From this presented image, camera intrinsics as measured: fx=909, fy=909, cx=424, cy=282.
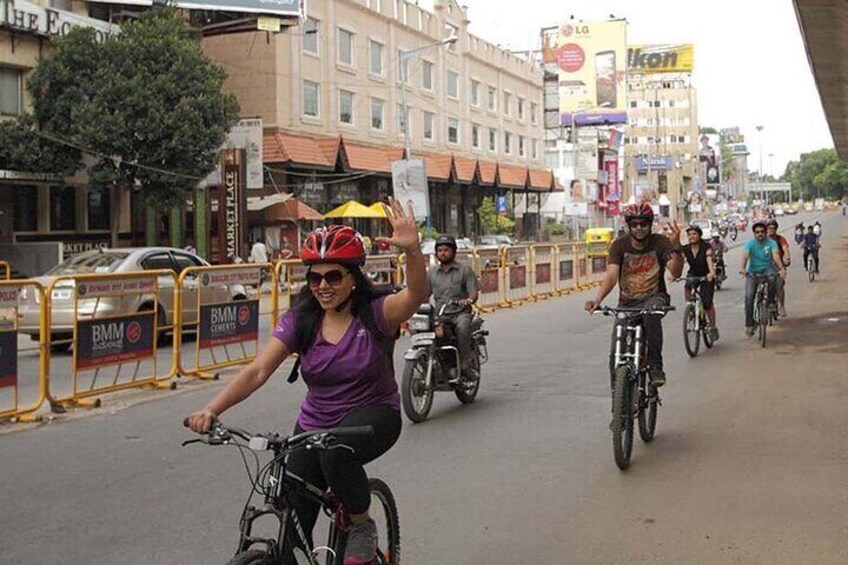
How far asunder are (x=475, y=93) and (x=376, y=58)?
12665mm

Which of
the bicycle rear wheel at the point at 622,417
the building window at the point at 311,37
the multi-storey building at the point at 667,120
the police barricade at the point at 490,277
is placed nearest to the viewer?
the bicycle rear wheel at the point at 622,417

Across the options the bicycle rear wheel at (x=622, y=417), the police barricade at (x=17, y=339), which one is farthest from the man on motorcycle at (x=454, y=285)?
the police barricade at (x=17, y=339)

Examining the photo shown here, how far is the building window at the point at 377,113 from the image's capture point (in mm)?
43469

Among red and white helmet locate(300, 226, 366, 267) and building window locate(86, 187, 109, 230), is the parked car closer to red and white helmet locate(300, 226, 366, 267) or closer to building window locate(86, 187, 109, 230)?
red and white helmet locate(300, 226, 366, 267)

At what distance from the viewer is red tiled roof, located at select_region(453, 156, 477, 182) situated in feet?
161

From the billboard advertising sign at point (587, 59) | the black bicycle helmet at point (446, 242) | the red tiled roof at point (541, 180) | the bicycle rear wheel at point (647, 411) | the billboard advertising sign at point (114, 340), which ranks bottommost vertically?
the bicycle rear wheel at point (647, 411)

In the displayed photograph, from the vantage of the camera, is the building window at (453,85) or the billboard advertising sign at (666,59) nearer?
the building window at (453,85)

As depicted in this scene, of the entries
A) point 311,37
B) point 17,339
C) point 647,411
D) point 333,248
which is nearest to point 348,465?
point 333,248

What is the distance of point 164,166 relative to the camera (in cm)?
2806

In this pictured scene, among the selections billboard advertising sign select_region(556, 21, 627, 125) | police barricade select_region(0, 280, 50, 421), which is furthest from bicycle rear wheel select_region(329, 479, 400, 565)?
billboard advertising sign select_region(556, 21, 627, 125)

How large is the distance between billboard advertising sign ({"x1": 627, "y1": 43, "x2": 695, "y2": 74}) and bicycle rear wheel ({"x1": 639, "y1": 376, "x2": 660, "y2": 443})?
113 m

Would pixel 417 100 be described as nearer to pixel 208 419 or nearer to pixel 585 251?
pixel 585 251

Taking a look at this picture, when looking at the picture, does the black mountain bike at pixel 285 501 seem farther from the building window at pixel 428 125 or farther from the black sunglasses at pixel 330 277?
the building window at pixel 428 125

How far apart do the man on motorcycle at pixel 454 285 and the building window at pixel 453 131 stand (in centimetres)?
4277
